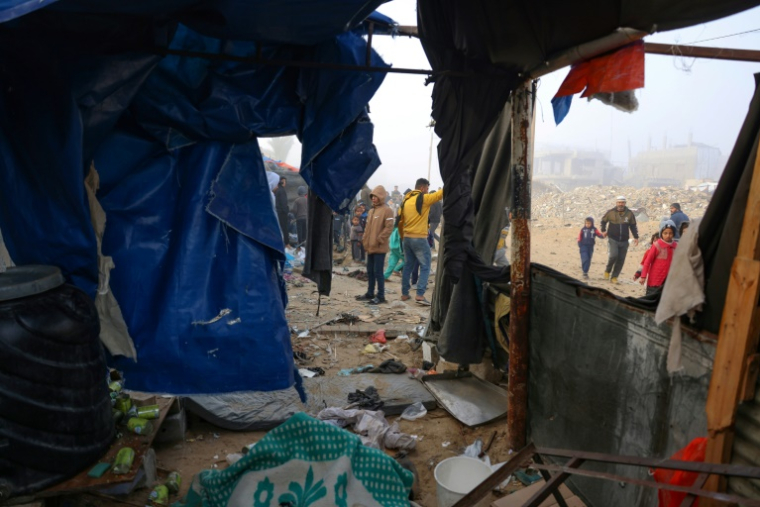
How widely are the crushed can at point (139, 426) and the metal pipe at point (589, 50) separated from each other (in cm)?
336

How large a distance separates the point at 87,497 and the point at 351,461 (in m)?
1.67

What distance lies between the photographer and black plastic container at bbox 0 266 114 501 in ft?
6.77

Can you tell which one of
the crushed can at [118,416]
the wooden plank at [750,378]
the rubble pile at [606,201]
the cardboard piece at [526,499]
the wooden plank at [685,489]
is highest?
the rubble pile at [606,201]

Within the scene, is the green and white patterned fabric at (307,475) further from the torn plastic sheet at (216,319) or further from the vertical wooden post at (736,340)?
the vertical wooden post at (736,340)

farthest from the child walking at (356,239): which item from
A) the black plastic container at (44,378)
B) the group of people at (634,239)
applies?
the black plastic container at (44,378)

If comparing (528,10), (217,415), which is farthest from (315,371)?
(528,10)

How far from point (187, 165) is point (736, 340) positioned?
110 inches

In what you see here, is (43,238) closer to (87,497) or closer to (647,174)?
(87,497)

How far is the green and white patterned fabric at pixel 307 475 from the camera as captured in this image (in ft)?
8.46

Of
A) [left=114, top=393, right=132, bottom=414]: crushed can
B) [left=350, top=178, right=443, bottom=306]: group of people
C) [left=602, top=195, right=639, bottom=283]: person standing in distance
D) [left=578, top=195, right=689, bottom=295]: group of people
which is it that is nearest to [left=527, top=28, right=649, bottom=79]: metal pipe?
[left=114, top=393, right=132, bottom=414]: crushed can

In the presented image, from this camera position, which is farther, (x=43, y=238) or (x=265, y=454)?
(x=265, y=454)

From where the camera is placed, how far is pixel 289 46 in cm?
268

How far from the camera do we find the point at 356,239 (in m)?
13.2

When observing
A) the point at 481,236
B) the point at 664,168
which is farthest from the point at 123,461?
the point at 664,168
